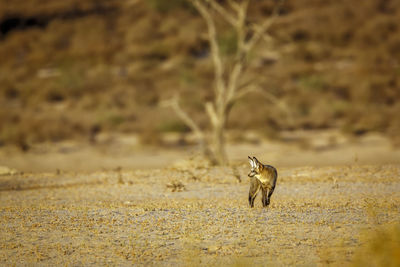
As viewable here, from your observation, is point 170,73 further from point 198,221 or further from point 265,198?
point 198,221

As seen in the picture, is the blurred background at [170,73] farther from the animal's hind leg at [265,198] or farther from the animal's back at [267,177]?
the animal's back at [267,177]

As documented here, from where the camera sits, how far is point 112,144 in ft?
Answer: 77.8

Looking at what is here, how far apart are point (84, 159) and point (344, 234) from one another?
15.6 metres

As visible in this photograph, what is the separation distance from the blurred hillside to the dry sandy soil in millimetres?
9455

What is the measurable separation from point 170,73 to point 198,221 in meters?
29.1

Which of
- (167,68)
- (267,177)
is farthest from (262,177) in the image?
(167,68)

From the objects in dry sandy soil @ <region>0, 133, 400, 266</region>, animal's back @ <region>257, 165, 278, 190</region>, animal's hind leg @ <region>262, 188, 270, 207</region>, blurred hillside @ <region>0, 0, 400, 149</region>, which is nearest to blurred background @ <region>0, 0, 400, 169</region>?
blurred hillside @ <region>0, 0, 400, 149</region>

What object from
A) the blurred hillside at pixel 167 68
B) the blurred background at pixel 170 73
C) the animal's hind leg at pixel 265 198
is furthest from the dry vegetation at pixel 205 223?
the blurred hillside at pixel 167 68

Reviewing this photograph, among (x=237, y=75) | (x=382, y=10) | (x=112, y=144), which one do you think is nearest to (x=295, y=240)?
(x=237, y=75)

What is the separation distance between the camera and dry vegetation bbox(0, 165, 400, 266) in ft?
18.1

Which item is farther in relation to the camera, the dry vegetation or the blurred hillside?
the blurred hillside

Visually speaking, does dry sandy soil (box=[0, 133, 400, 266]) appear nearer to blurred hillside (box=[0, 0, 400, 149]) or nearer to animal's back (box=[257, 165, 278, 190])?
animal's back (box=[257, 165, 278, 190])

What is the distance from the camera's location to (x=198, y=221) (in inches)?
275

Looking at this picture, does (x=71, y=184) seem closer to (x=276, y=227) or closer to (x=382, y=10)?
(x=276, y=227)
